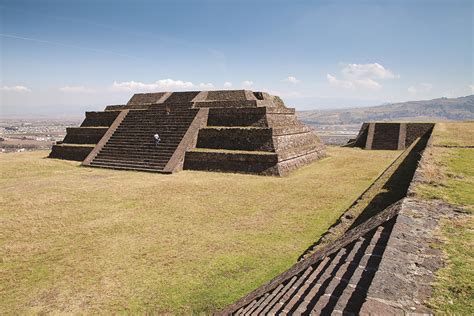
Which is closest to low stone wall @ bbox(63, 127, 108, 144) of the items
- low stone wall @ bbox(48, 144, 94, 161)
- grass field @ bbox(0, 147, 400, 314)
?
low stone wall @ bbox(48, 144, 94, 161)

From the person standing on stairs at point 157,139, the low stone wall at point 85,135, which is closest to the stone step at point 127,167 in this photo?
the person standing on stairs at point 157,139

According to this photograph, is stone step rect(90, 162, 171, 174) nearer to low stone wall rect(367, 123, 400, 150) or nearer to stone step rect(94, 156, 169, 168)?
stone step rect(94, 156, 169, 168)

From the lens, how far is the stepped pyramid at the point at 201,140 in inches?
682

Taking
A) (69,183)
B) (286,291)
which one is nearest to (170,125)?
(69,183)

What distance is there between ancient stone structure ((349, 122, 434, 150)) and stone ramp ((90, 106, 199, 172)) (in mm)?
17587

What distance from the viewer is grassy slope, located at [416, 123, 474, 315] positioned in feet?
10.4

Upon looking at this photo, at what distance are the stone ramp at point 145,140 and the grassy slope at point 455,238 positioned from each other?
1315 cm

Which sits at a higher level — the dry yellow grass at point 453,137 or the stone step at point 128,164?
the dry yellow grass at point 453,137

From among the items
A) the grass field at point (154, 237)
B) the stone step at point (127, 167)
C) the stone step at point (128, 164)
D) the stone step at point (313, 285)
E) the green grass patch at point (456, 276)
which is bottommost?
the grass field at point (154, 237)

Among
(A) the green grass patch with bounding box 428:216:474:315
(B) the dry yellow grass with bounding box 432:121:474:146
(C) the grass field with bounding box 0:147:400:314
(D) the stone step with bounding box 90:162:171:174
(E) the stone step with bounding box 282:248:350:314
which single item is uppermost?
(B) the dry yellow grass with bounding box 432:121:474:146

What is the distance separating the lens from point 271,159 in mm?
16312

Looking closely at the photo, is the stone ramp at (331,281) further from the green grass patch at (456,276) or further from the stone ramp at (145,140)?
the stone ramp at (145,140)

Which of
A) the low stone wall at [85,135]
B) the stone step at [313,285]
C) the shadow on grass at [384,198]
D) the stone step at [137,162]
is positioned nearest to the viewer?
the stone step at [313,285]

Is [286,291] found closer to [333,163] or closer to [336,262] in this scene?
[336,262]
